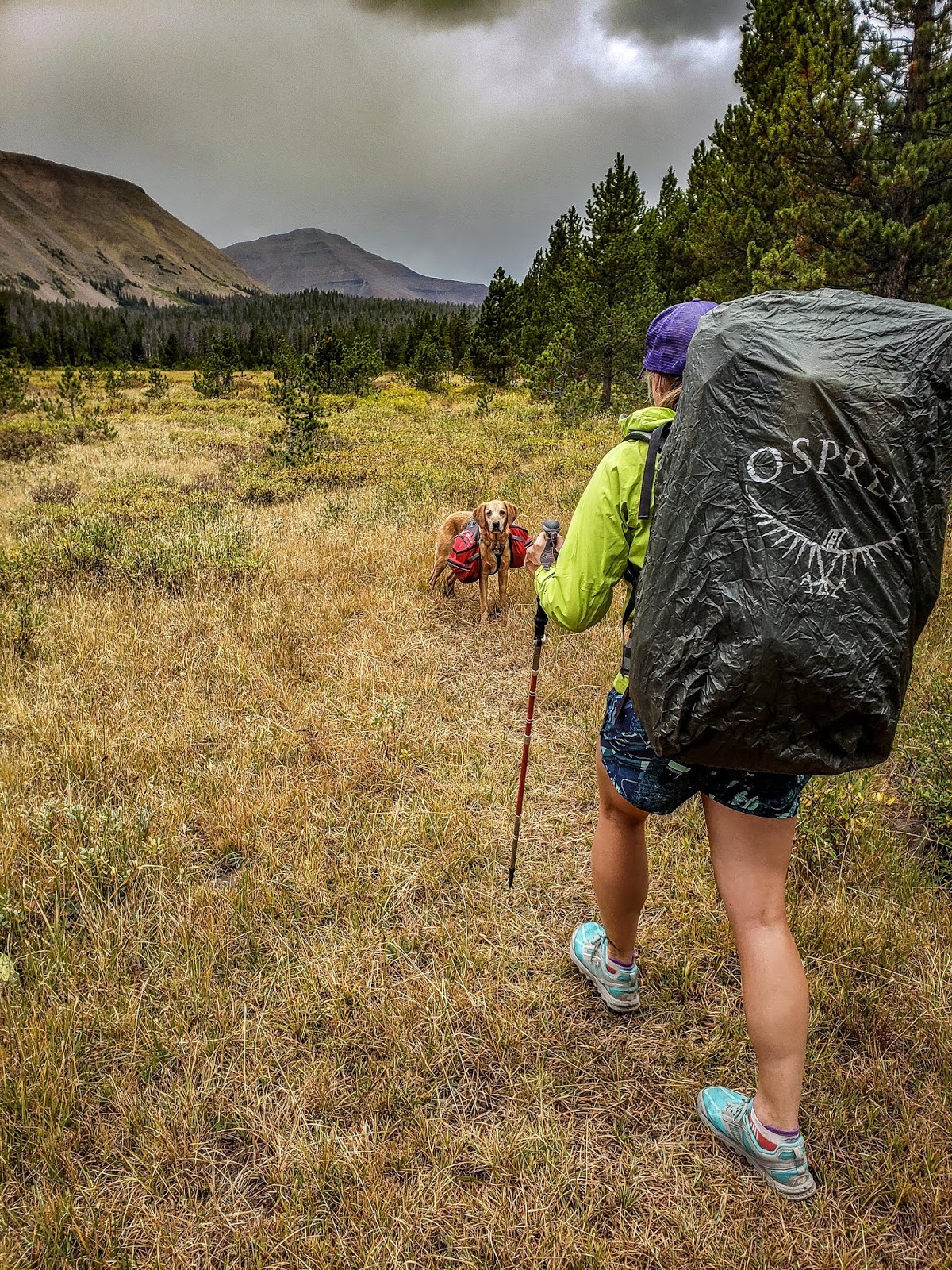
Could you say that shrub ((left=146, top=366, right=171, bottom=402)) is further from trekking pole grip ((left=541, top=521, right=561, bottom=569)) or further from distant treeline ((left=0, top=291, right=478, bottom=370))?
trekking pole grip ((left=541, top=521, right=561, bottom=569))

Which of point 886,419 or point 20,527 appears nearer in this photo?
point 886,419

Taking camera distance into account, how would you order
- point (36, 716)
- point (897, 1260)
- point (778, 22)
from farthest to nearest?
point (778, 22), point (36, 716), point (897, 1260)

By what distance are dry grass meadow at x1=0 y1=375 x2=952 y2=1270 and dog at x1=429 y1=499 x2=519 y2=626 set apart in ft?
3.72

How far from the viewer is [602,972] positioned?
2.24m

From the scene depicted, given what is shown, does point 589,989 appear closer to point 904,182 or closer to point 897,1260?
point 897,1260

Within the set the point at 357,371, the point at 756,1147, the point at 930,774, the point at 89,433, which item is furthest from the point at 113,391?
the point at 756,1147

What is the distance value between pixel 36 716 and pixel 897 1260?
4.54 meters

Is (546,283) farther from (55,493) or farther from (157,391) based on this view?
(55,493)

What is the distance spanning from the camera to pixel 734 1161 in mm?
1757

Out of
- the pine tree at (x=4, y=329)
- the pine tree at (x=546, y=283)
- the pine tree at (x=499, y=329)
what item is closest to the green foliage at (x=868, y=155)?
the pine tree at (x=546, y=283)

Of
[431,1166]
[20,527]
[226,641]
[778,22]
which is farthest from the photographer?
[778,22]

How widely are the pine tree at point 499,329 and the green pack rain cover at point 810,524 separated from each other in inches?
1368

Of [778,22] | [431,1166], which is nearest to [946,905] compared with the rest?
[431,1166]

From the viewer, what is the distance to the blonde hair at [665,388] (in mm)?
1753
